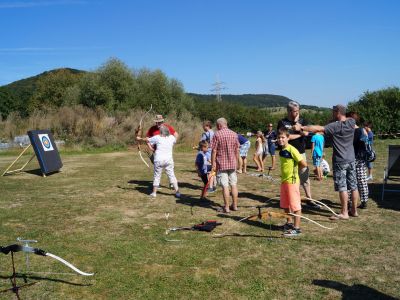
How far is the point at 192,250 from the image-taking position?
574cm

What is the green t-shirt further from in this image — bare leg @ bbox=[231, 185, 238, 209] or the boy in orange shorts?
bare leg @ bbox=[231, 185, 238, 209]

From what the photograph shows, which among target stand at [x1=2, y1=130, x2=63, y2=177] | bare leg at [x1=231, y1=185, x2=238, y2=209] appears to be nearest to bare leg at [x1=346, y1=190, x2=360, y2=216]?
bare leg at [x1=231, y1=185, x2=238, y2=209]

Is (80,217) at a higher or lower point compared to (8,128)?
lower

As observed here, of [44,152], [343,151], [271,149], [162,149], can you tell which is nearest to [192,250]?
[343,151]

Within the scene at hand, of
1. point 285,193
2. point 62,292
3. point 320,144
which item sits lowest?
point 62,292

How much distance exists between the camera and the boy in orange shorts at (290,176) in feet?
20.3

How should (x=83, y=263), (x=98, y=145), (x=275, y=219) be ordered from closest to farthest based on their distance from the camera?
(x=83, y=263) < (x=275, y=219) < (x=98, y=145)

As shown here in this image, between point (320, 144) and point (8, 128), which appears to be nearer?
point (320, 144)

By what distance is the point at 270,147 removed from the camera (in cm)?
1354

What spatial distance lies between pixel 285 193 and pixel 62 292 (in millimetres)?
3562

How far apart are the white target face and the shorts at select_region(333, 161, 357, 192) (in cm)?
1032

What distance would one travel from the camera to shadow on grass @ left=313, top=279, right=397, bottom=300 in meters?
4.23

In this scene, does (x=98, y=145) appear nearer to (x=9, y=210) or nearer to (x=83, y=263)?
(x=9, y=210)

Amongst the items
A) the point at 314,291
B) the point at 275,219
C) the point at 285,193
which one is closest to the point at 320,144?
the point at 275,219
